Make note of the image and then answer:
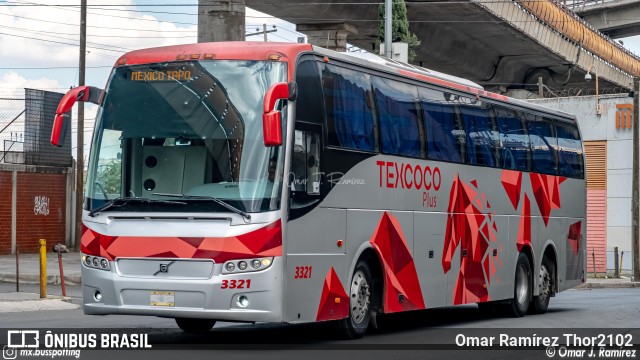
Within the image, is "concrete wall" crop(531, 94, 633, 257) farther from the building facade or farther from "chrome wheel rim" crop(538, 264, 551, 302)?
"chrome wheel rim" crop(538, 264, 551, 302)

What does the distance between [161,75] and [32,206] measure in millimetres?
30187

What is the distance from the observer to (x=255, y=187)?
12898mm

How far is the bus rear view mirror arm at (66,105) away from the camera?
44.2 ft

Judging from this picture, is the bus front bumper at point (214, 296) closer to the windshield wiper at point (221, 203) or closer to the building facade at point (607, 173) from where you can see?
the windshield wiper at point (221, 203)

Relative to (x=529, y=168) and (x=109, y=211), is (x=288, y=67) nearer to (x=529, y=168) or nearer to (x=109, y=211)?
(x=109, y=211)

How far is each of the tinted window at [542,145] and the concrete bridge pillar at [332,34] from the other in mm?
28499

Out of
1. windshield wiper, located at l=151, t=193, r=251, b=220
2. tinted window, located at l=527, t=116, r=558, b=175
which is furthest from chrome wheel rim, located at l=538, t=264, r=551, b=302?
windshield wiper, located at l=151, t=193, r=251, b=220

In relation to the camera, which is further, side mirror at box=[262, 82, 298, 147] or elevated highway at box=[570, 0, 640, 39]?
elevated highway at box=[570, 0, 640, 39]

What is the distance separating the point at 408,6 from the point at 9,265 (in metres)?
22.3

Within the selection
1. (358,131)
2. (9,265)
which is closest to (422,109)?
(358,131)

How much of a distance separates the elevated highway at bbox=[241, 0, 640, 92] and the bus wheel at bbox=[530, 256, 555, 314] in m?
27.3

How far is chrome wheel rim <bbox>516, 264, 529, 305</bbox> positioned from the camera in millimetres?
20683

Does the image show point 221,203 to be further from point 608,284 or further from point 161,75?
point 608,284

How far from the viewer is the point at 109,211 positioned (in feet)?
44.2
